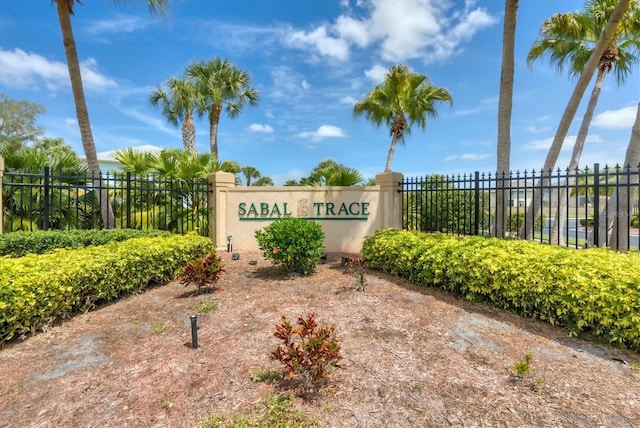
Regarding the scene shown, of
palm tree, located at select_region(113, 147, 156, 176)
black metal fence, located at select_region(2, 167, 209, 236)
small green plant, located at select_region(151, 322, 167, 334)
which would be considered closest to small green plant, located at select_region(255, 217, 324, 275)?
small green plant, located at select_region(151, 322, 167, 334)

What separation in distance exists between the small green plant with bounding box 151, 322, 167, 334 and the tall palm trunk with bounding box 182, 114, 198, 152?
17.7m

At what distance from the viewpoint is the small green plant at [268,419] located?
2436mm

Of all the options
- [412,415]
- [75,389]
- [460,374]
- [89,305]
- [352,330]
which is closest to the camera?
[412,415]

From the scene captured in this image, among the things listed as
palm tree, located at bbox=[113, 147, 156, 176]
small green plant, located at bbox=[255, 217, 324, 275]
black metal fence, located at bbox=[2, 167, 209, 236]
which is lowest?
small green plant, located at bbox=[255, 217, 324, 275]

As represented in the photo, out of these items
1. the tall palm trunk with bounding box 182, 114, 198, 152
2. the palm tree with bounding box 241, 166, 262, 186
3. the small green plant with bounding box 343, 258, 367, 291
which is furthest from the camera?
the palm tree with bounding box 241, 166, 262, 186

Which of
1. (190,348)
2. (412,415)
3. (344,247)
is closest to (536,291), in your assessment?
(412,415)

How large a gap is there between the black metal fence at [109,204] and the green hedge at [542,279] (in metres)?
6.05

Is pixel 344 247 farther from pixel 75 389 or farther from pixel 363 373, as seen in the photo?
pixel 75 389

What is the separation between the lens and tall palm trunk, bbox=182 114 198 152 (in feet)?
66.3

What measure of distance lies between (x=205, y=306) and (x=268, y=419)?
2.69 metres

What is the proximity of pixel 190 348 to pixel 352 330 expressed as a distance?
1.91m

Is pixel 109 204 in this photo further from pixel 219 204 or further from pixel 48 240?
pixel 219 204

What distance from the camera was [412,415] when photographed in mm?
2566

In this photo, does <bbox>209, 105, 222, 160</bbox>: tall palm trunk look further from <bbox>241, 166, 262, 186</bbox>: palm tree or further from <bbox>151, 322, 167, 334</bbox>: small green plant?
<bbox>241, 166, 262, 186</bbox>: palm tree
